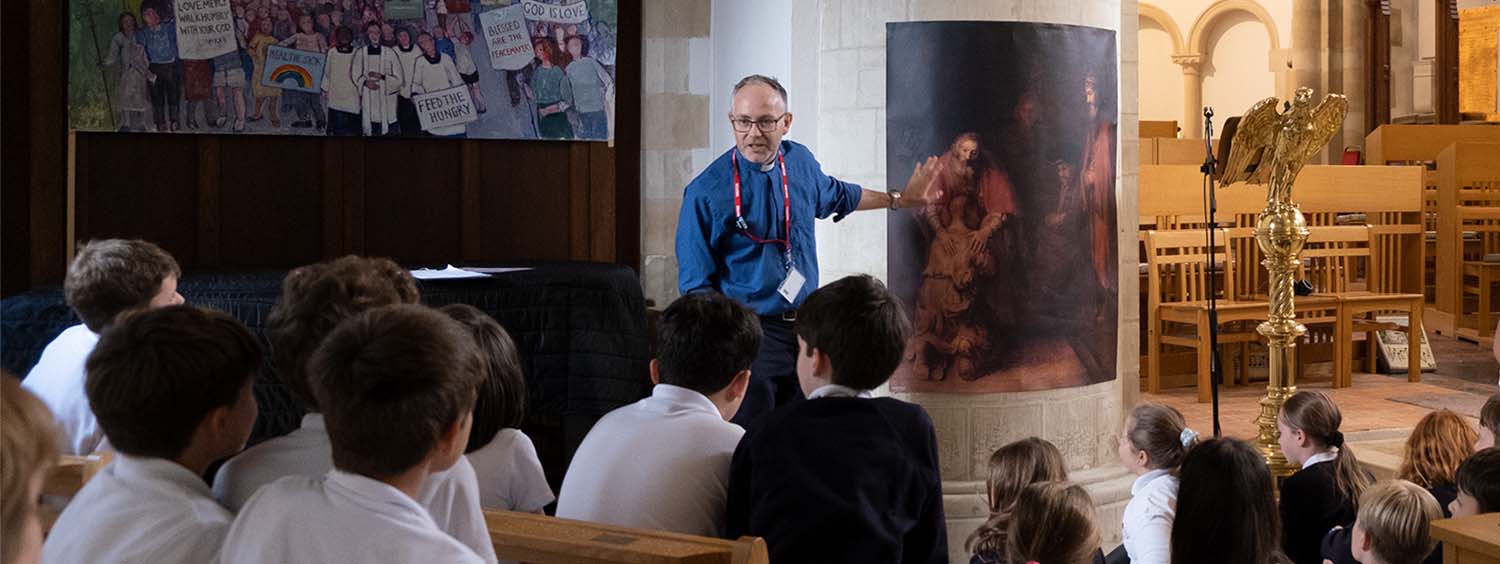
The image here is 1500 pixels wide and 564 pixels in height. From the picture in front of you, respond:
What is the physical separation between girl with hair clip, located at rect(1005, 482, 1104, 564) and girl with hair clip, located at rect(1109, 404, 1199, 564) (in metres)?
0.57

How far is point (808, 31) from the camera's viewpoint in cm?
528

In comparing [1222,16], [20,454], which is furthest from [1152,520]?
[1222,16]

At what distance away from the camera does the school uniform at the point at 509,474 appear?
2668 mm

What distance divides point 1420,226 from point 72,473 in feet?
30.0

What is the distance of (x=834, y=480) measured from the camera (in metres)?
2.60

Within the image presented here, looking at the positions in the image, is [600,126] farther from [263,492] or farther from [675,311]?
[263,492]

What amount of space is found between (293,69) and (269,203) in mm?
486

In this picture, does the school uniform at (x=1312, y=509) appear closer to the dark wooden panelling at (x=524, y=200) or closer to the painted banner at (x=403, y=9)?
the dark wooden panelling at (x=524, y=200)

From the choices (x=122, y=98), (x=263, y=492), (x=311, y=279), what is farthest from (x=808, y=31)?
(x=263, y=492)

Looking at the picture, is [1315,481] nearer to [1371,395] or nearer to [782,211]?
[782,211]

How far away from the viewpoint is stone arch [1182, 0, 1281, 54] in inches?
677

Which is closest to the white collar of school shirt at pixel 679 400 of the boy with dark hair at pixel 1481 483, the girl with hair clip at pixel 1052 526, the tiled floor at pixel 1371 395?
the girl with hair clip at pixel 1052 526

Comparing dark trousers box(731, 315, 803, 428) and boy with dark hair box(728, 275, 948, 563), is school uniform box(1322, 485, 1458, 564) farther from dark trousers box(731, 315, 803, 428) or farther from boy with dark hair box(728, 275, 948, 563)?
dark trousers box(731, 315, 803, 428)

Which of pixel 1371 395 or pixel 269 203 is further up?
pixel 269 203
